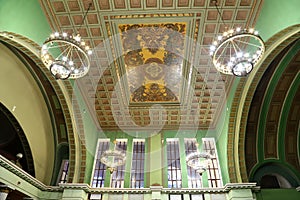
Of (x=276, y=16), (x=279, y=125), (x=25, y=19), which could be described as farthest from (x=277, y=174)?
(x=25, y=19)

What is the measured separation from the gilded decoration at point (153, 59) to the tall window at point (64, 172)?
555 cm

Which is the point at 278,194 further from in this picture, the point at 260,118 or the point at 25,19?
the point at 25,19

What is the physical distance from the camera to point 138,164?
45.8 ft

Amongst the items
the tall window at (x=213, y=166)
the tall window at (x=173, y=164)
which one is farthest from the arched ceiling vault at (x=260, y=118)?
the tall window at (x=173, y=164)

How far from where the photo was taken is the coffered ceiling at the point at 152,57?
868 centimetres

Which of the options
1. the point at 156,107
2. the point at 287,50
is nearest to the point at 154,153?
the point at 156,107

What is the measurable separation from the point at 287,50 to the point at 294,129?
490 centimetres

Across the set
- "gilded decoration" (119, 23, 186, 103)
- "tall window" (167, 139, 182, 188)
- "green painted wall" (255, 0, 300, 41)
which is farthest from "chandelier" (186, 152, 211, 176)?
"green painted wall" (255, 0, 300, 41)

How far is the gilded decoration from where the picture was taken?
31.3 ft

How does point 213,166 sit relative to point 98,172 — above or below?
above

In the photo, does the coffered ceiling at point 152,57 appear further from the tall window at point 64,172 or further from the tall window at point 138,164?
the tall window at point 64,172

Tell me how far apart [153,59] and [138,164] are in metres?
6.81

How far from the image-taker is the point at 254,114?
12.1m

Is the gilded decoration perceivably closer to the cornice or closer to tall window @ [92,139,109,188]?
tall window @ [92,139,109,188]
